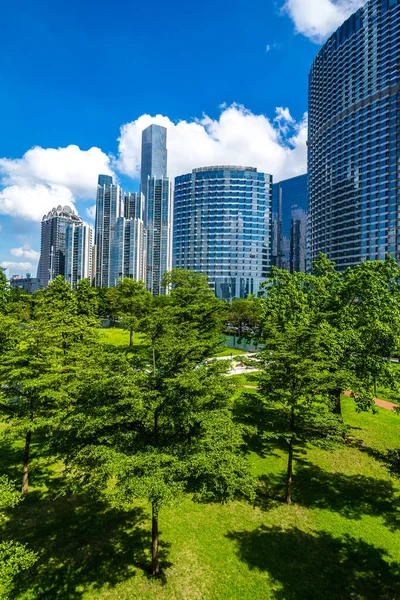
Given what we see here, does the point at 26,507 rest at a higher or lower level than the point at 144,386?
lower

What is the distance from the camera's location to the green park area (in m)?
11.1

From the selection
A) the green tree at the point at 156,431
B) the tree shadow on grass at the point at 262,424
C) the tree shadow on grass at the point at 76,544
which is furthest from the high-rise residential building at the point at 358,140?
the tree shadow on grass at the point at 76,544

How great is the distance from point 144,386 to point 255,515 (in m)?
9.62

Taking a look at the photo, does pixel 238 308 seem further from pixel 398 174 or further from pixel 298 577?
pixel 398 174

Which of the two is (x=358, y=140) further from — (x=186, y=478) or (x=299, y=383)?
(x=186, y=478)

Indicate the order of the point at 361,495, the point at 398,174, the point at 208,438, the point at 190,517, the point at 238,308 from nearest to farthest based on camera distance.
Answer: the point at 208,438
the point at 190,517
the point at 361,495
the point at 238,308
the point at 398,174

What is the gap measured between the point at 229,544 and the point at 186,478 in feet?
10.8

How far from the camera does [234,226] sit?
454ft

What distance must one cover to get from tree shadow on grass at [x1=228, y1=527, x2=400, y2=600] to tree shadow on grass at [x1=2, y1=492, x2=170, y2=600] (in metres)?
4.02

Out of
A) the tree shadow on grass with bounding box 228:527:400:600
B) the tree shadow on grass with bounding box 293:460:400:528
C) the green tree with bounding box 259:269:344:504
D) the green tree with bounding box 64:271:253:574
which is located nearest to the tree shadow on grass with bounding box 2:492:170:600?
the green tree with bounding box 64:271:253:574

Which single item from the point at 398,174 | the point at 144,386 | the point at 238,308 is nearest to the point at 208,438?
the point at 144,386

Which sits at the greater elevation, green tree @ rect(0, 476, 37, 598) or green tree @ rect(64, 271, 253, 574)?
green tree @ rect(64, 271, 253, 574)

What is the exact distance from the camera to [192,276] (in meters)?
35.7

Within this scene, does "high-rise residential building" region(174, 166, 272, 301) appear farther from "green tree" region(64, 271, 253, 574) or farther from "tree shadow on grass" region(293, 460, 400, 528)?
"green tree" region(64, 271, 253, 574)
